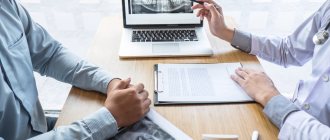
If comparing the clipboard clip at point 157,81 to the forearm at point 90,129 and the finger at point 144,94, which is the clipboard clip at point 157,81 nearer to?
the finger at point 144,94

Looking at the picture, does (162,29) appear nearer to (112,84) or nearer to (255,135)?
(112,84)

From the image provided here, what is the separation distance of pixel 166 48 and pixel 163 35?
79 mm

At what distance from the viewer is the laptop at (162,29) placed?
107 centimetres

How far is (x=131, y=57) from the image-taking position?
1.05 metres

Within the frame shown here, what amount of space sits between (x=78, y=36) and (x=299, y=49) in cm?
130

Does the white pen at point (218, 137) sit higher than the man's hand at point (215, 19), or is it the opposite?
the man's hand at point (215, 19)

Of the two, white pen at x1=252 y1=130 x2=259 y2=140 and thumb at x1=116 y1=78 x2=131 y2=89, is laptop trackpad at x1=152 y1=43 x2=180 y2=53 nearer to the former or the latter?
thumb at x1=116 y1=78 x2=131 y2=89

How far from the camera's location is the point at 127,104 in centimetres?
77

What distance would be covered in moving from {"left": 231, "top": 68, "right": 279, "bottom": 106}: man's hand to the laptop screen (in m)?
0.33

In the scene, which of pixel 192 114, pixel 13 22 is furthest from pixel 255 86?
pixel 13 22

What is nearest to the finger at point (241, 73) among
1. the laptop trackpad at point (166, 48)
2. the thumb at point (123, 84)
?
the laptop trackpad at point (166, 48)

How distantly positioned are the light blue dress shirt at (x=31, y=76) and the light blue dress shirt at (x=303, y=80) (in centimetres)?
41

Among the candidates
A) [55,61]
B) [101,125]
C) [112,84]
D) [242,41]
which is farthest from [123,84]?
[242,41]

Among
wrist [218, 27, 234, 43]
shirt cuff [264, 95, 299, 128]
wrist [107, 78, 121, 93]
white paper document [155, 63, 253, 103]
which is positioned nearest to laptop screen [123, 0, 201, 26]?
wrist [218, 27, 234, 43]
